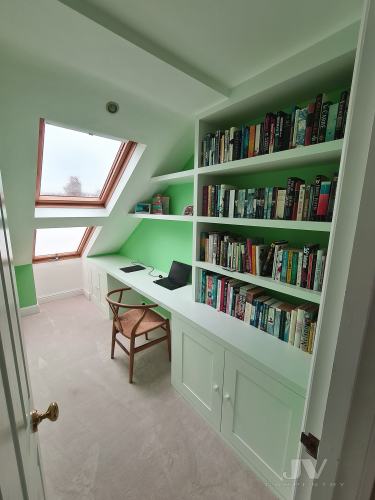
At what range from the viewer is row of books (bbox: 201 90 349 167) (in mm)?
1034

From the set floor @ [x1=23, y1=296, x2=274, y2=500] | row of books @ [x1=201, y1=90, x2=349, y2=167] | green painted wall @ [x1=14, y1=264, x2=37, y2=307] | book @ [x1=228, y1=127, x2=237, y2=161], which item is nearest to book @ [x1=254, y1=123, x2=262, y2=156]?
row of books @ [x1=201, y1=90, x2=349, y2=167]

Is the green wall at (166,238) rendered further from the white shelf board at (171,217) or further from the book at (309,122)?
the book at (309,122)

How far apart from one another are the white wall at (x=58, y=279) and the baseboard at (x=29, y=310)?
0.26 metres

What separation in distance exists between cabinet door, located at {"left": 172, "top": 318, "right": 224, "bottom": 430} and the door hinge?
0.80 meters

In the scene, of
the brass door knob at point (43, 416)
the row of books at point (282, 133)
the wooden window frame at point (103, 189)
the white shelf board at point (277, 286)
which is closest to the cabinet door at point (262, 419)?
the white shelf board at point (277, 286)

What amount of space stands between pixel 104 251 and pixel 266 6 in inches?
125

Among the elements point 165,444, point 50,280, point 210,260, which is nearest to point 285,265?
point 210,260

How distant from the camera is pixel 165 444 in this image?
142 centimetres

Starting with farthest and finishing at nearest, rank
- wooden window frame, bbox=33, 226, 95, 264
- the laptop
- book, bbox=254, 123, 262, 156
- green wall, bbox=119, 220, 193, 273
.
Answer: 1. wooden window frame, bbox=33, 226, 95, 264
2. green wall, bbox=119, 220, 193, 273
3. the laptop
4. book, bbox=254, 123, 262, 156

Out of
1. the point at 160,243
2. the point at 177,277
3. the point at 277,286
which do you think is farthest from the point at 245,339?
the point at 160,243

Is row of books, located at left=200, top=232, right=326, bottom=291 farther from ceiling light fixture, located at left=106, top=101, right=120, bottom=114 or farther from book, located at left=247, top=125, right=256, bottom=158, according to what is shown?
ceiling light fixture, located at left=106, top=101, right=120, bottom=114

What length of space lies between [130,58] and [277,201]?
106 cm

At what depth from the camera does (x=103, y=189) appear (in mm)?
2473

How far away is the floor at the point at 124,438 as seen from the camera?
47.4 inches
